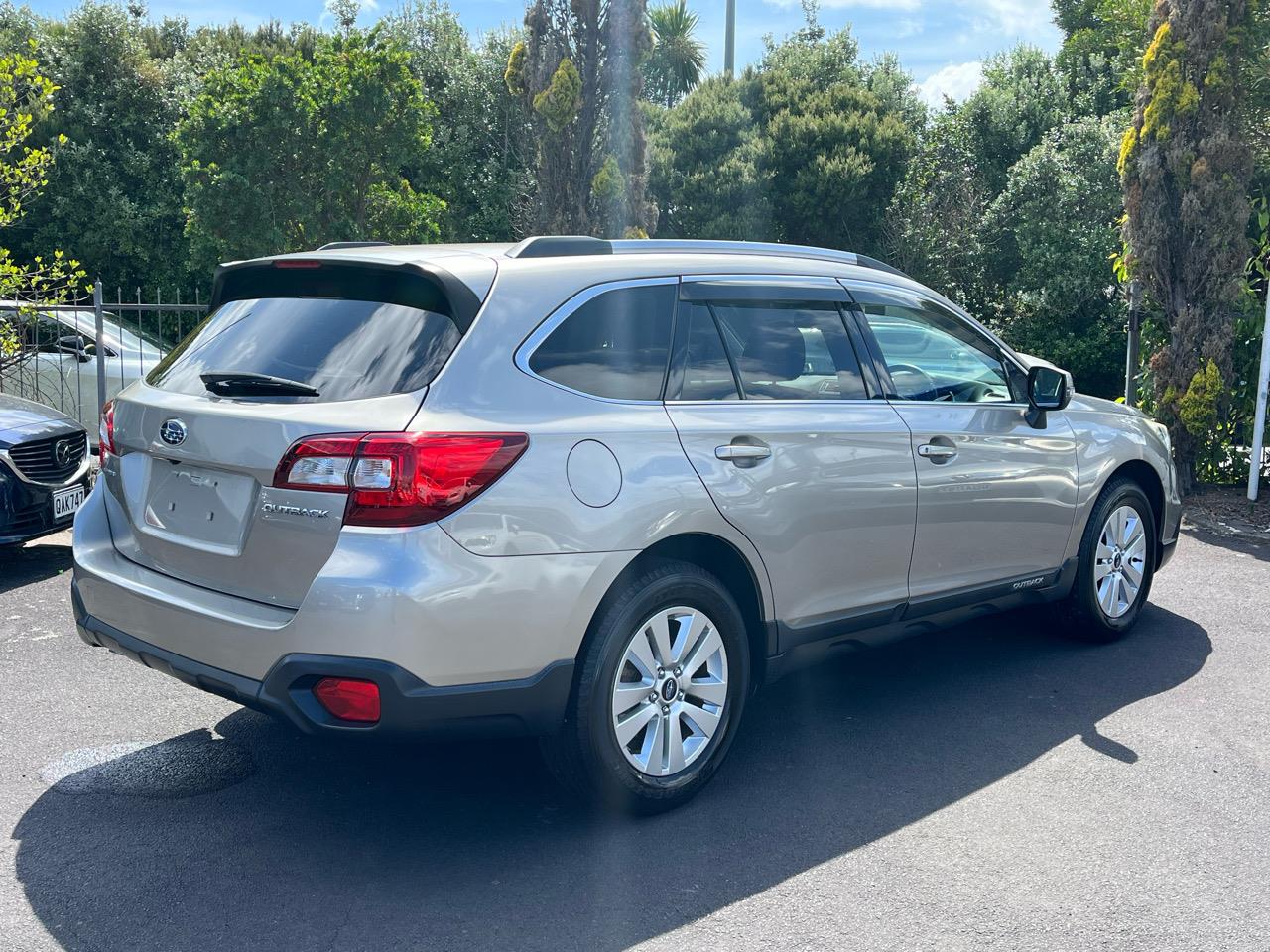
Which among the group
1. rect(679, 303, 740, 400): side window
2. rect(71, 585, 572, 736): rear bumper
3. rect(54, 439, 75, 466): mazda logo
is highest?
rect(679, 303, 740, 400): side window

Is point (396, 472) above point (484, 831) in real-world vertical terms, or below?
above

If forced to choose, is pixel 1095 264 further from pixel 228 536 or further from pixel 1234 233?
pixel 228 536

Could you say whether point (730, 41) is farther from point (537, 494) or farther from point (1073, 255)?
point (537, 494)

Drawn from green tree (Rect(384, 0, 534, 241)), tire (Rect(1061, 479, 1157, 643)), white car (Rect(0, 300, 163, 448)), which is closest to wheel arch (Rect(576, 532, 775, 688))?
tire (Rect(1061, 479, 1157, 643))

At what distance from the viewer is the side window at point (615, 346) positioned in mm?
3641

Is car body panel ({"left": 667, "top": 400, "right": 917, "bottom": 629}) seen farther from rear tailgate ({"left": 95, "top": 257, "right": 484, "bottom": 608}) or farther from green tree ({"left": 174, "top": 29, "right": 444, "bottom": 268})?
green tree ({"left": 174, "top": 29, "right": 444, "bottom": 268})

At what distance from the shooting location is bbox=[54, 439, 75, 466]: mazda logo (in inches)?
268

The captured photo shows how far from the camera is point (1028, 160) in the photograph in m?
21.6

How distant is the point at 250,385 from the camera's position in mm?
3600

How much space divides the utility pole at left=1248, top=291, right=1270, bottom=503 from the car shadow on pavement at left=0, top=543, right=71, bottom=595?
27.1 ft

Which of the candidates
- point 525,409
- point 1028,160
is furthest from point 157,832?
point 1028,160

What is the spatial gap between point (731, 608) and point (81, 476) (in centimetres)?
460

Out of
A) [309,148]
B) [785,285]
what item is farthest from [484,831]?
[309,148]

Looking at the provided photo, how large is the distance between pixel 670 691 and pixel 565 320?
3.96 ft
